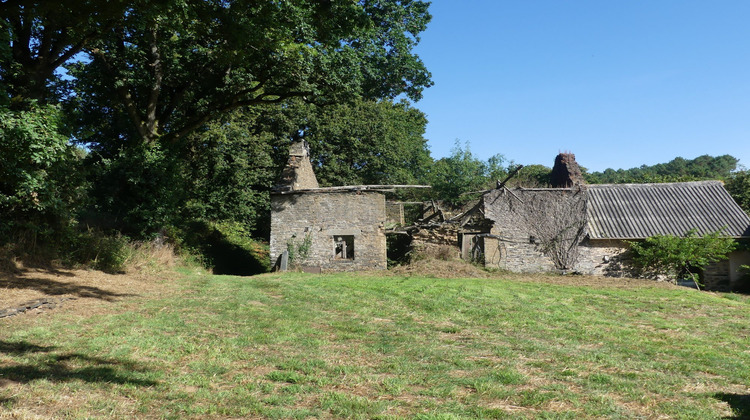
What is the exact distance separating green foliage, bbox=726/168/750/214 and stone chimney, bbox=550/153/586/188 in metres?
9.21

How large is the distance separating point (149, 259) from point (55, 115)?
20.9ft

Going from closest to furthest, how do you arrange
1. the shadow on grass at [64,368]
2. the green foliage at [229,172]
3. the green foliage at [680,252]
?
1. the shadow on grass at [64,368]
2. the green foliage at [680,252]
3. the green foliage at [229,172]

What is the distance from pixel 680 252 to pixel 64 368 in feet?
63.0

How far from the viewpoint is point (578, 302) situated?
39.2 feet

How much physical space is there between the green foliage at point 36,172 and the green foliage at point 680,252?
1894cm

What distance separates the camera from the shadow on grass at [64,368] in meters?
4.60

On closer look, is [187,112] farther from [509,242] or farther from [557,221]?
[557,221]

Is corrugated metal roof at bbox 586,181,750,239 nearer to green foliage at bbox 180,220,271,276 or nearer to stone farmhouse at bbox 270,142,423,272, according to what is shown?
stone farmhouse at bbox 270,142,423,272

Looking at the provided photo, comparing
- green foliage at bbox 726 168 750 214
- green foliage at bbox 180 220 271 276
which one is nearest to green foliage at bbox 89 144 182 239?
green foliage at bbox 180 220 271 276

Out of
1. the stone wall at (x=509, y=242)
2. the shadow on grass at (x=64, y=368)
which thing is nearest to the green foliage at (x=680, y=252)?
the stone wall at (x=509, y=242)

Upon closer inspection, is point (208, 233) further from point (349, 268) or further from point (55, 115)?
point (55, 115)

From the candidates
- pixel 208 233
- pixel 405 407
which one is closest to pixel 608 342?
pixel 405 407

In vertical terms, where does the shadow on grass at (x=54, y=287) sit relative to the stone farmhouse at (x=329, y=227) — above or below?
below

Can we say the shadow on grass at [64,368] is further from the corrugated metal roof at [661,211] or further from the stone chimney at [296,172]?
the corrugated metal roof at [661,211]
